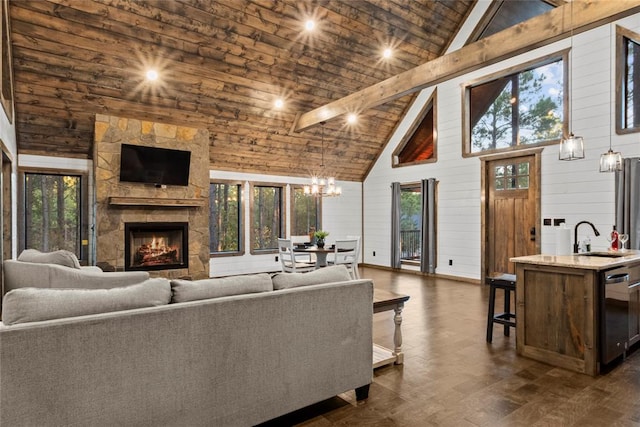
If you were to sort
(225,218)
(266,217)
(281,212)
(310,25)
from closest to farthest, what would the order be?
1. (310,25)
2. (225,218)
3. (266,217)
4. (281,212)

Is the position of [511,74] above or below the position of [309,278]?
above

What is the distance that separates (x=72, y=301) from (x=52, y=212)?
5.78m

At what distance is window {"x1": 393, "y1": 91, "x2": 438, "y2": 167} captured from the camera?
26.9ft

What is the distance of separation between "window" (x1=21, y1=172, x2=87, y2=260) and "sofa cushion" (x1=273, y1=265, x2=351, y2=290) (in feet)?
18.6

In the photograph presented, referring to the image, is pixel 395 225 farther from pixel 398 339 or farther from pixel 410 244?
pixel 398 339

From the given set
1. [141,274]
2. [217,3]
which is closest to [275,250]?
[217,3]

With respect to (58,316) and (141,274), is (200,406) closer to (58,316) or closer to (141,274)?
(58,316)

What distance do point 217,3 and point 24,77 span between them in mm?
2733

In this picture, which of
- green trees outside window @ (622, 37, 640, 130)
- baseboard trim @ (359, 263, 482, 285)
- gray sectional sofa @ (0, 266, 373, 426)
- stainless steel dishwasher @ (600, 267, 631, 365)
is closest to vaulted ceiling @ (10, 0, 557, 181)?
green trees outside window @ (622, 37, 640, 130)

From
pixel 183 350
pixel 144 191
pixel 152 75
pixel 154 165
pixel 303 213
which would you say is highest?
pixel 152 75

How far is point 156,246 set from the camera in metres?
6.62

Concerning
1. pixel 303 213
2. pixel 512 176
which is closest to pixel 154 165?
pixel 303 213

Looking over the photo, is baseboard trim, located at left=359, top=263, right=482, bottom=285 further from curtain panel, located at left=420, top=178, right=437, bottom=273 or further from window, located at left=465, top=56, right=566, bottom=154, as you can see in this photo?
window, located at left=465, top=56, right=566, bottom=154

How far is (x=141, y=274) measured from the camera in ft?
9.07
